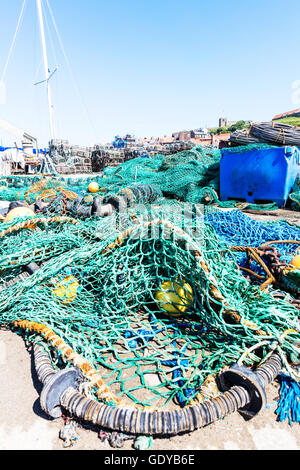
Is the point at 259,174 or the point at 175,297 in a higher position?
the point at 259,174

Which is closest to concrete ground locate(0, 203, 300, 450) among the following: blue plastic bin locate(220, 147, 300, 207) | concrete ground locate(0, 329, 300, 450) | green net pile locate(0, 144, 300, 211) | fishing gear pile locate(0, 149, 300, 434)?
concrete ground locate(0, 329, 300, 450)

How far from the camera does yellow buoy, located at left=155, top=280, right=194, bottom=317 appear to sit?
224cm

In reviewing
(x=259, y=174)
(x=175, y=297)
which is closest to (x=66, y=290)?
(x=175, y=297)

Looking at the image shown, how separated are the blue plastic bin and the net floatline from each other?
5.38 m

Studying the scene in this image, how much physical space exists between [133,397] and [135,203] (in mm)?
5078

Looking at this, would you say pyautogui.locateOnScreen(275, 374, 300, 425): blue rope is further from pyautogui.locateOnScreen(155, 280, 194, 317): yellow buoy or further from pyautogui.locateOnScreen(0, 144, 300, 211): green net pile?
pyautogui.locateOnScreen(0, 144, 300, 211): green net pile

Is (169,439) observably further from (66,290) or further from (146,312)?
(66,290)

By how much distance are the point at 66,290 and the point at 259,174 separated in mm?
6377

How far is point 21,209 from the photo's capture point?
14.0 feet

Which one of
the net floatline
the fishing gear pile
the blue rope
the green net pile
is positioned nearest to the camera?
the blue rope

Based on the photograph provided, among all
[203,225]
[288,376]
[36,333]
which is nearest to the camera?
[288,376]

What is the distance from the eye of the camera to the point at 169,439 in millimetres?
1392
